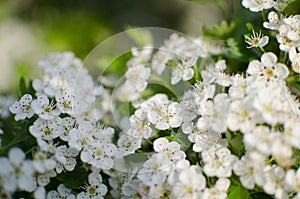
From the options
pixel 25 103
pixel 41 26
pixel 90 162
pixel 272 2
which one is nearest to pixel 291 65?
pixel 272 2

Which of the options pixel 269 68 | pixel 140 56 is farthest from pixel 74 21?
pixel 269 68

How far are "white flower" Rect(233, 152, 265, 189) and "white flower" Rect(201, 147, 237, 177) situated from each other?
0.5 inches

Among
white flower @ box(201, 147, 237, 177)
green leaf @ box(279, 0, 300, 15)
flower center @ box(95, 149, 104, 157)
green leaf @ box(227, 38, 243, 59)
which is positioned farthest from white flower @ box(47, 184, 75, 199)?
green leaf @ box(279, 0, 300, 15)

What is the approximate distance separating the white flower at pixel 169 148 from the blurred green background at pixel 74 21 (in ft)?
2.58

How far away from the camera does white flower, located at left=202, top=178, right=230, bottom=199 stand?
39.6 inches

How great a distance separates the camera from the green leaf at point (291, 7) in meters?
1.23

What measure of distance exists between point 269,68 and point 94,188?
1.52 feet

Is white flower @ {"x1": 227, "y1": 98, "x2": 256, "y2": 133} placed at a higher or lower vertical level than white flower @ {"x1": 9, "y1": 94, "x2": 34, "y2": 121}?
lower

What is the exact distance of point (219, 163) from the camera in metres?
1.01

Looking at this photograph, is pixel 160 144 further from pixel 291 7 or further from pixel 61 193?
pixel 291 7

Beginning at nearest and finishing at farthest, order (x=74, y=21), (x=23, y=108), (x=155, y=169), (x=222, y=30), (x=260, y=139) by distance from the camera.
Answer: (x=260, y=139)
(x=155, y=169)
(x=23, y=108)
(x=222, y=30)
(x=74, y=21)

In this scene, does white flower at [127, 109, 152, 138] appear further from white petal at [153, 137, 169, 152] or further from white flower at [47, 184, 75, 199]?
white flower at [47, 184, 75, 199]

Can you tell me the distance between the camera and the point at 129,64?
1.47 m

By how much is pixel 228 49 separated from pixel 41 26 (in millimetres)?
1331
